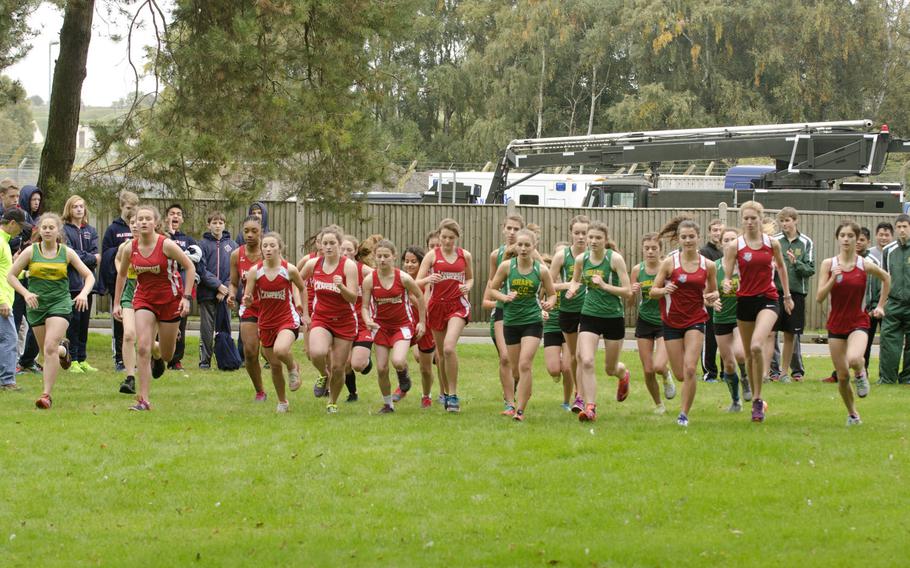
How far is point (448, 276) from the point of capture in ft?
42.0

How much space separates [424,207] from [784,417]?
1338 cm

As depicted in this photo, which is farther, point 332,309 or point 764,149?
point 764,149

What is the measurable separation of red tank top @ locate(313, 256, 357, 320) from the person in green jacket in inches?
307

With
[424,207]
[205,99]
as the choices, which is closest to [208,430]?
[205,99]

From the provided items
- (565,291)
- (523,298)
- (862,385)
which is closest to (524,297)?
(523,298)

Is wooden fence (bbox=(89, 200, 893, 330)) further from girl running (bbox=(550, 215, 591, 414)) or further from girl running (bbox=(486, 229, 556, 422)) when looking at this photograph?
girl running (bbox=(486, 229, 556, 422))

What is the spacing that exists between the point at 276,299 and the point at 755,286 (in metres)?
4.79

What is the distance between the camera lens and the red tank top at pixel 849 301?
11422 mm

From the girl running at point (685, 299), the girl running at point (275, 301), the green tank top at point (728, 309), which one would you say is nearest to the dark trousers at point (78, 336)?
A: the girl running at point (275, 301)

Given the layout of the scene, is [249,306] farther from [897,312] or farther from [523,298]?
[897,312]

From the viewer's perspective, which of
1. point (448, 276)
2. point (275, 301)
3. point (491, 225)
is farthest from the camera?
point (491, 225)

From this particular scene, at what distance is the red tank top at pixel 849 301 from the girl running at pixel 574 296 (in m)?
2.47

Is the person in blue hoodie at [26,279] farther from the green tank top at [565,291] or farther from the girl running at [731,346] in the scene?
the girl running at [731,346]

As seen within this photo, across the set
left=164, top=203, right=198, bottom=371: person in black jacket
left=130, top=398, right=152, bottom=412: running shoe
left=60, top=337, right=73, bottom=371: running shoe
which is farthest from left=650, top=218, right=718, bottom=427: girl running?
left=60, top=337, right=73, bottom=371: running shoe
